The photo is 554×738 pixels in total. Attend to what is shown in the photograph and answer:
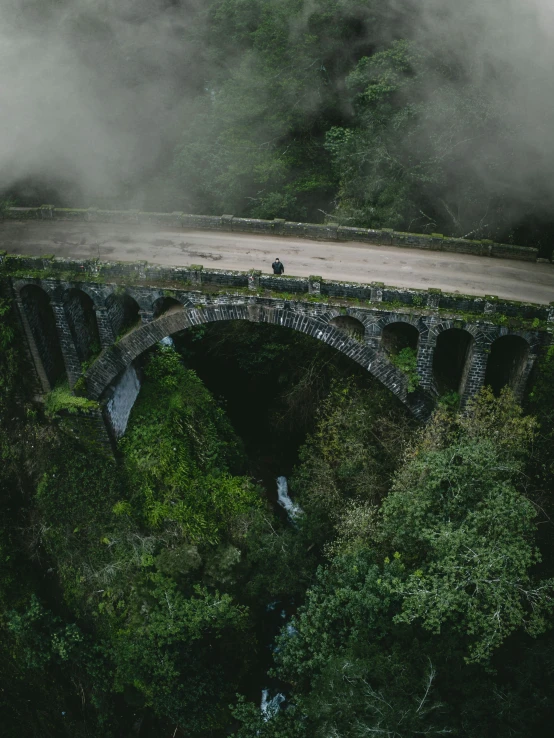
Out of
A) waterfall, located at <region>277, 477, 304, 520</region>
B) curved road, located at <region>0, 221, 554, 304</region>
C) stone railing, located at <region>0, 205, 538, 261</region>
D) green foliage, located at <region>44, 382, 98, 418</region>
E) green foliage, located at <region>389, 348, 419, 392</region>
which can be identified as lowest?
waterfall, located at <region>277, 477, 304, 520</region>

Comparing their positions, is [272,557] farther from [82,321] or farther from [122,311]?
[82,321]

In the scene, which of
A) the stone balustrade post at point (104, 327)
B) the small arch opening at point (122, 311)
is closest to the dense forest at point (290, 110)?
the small arch opening at point (122, 311)

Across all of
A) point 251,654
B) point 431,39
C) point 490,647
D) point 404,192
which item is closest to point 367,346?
point 404,192

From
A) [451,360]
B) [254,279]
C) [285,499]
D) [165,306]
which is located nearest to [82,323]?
[165,306]

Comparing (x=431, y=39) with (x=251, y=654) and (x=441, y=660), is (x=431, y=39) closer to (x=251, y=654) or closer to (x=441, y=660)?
(x=441, y=660)

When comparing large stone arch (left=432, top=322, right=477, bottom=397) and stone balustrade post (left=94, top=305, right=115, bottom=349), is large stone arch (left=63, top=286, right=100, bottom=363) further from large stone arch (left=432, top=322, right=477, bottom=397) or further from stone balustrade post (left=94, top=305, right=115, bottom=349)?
large stone arch (left=432, top=322, right=477, bottom=397)

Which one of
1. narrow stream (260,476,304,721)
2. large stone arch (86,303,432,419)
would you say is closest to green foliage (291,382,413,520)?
large stone arch (86,303,432,419)
